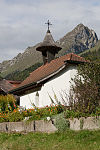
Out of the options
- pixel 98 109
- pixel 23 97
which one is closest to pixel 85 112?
pixel 98 109

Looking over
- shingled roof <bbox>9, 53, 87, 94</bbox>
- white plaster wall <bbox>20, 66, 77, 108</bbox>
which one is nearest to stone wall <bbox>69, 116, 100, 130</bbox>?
white plaster wall <bbox>20, 66, 77, 108</bbox>

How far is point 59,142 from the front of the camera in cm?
745

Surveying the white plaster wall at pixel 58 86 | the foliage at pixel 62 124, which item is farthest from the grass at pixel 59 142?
the white plaster wall at pixel 58 86

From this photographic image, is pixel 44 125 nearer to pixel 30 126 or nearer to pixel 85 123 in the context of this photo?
pixel 30 126

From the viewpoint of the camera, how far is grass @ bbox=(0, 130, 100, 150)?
6827 millimetres

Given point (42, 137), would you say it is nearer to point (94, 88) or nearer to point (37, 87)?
point (94, 88)

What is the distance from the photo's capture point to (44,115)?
1066 cm

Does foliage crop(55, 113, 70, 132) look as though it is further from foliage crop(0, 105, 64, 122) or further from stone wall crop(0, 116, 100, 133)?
foliage crop(0, 105, 64, 122)

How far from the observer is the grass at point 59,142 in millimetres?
6827

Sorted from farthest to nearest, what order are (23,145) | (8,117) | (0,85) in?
(0,85) → (8,117) → (23,145)

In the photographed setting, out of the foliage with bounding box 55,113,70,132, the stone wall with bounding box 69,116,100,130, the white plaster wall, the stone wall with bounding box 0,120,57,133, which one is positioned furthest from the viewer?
the white plaster wall

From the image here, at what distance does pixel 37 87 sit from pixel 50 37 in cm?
801

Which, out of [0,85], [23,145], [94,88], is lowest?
[23,145]

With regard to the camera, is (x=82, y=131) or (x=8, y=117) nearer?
(x=82, y=131)
